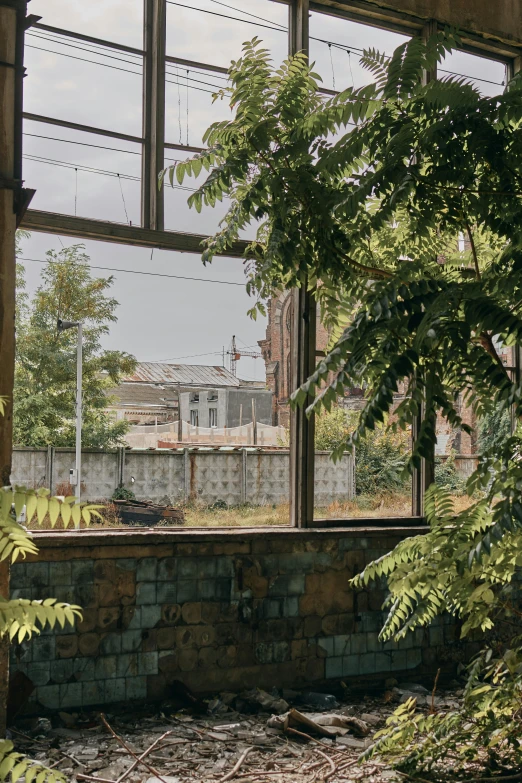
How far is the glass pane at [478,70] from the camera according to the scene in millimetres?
5883

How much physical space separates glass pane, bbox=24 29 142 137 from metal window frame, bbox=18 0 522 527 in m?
0.04

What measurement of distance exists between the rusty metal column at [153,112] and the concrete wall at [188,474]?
1390 millimetres

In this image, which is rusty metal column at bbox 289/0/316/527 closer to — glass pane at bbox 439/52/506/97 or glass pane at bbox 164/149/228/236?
glass pane at bbox 164/149/228/236

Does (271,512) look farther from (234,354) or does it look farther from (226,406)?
(234,354)

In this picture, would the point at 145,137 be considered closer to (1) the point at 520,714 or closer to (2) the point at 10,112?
(2) the point at 10,112

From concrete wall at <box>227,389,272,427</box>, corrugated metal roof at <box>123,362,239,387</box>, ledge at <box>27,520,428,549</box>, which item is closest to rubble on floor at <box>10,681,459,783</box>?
ledge at <box>27,520,428,549</box>

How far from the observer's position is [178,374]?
4664 mm

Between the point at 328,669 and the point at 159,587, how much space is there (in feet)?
3.87

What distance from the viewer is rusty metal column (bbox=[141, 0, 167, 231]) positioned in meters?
4.82

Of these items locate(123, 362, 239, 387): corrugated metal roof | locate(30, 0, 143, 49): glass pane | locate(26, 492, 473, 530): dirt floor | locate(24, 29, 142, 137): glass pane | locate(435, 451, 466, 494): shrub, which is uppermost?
locate(30, 0, 143, 49): glass pane

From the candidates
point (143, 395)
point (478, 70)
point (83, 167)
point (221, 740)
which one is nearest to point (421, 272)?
point (143, 395)

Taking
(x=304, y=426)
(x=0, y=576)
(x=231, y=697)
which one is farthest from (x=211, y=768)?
(x=304, y=426)

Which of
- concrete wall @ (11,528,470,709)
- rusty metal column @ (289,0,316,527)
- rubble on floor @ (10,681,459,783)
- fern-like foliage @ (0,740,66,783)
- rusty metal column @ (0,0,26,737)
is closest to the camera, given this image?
fern-like foliage @ (0,740,66,783)

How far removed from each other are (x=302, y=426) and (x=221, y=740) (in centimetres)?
190
